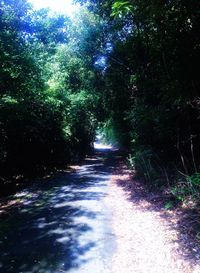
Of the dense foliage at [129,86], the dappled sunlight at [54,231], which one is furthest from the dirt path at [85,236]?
the dense foliage at [129,86]

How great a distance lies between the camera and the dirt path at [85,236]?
5.62 m

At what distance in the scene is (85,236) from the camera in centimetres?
712

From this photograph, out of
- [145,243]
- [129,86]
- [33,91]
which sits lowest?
[145,243]

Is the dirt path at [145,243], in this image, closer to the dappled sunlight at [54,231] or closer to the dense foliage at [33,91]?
the dappled sunlight at [54,231]

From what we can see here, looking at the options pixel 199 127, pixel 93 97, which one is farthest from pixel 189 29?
pixel 93 97

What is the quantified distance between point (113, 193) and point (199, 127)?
4.07 m

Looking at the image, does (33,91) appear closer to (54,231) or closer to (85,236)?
(54,231)

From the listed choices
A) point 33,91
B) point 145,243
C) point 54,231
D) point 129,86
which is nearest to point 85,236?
point 54,231

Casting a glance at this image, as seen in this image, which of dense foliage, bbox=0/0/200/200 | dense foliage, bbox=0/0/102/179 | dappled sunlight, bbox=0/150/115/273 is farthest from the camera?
dense foliage, bbox=0/0/102/179

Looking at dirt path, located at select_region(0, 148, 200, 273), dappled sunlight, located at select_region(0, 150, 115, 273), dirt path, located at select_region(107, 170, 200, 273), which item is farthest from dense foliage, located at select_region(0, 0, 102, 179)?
dirt path, located at select_region(107, 170, 200, 273)

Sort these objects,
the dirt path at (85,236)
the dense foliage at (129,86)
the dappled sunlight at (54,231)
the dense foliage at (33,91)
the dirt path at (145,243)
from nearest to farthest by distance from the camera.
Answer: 1. the dirt path at (145,243)
2. the dirt path at (85,236)
3. the dappled sunlight at (54,231)
4. the dense foliage at (129,86)
5. the dense foliage at (33,91)

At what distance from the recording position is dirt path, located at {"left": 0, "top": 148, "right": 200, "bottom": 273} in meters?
5.62

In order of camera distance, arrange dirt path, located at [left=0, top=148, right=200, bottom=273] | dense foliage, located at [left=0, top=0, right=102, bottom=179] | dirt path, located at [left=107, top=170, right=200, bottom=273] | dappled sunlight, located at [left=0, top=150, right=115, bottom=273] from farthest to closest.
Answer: dense foliage, located at [left=0, top=0, right=102, bottom=179] → dappled sunlight, located at [left=0, top=150, right=115, bottom=273] → dirt path, located at [left=0, top=148, right=200, bottom=273] → dirt path, located at [left=107, top=170, right=200, bottom=273]

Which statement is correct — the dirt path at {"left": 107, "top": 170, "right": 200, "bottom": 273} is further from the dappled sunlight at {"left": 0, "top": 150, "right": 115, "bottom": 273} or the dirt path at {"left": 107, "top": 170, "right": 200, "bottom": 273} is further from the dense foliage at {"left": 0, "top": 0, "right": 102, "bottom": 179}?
the dense foliage at {"left": 0, "top": 0, "right": 102, "bottom": 179}
